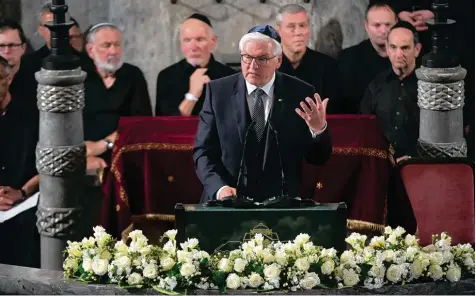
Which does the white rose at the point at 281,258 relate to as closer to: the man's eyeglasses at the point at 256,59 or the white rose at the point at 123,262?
the white rose at the point at 123,262

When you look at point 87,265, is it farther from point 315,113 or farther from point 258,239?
point 315,113

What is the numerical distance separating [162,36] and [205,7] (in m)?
0.38

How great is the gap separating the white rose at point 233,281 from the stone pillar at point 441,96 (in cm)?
283

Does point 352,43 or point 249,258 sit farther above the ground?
point 352,43

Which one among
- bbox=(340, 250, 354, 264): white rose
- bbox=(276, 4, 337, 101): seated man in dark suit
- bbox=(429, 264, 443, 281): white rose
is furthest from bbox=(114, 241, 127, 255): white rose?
bbox=(276, 4, 337, 101): seated man in dark suit

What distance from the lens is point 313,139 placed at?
908cm

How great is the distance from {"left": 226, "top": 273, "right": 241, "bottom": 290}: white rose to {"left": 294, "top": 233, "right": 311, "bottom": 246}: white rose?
384mm

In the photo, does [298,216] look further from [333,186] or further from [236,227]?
[333,186]

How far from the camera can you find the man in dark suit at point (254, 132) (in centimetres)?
921

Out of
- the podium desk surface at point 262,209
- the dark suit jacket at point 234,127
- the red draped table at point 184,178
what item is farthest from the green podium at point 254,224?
the red draped table at point 184,178

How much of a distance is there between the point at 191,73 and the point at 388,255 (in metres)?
3.20

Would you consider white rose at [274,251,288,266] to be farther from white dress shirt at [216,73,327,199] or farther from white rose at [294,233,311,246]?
white dress shirt at [216,73,327,199]

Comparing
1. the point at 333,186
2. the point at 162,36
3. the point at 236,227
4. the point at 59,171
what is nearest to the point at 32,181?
the point at 59,171

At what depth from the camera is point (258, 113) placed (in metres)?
9.36
